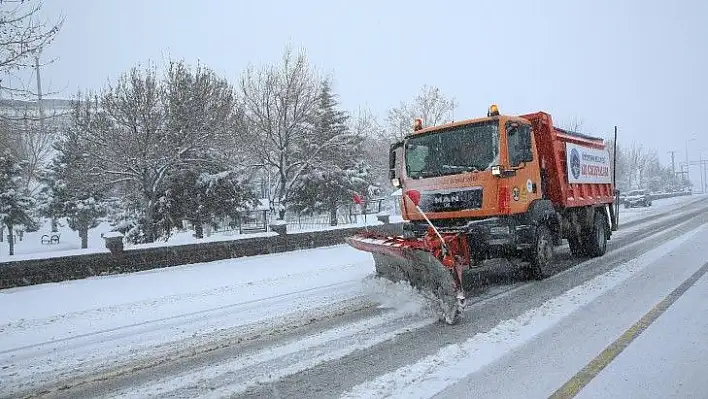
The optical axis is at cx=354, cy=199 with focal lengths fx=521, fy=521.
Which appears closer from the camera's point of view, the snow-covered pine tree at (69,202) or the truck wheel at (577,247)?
the truck wheel at (577,247)

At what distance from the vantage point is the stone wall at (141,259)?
11.1 metres

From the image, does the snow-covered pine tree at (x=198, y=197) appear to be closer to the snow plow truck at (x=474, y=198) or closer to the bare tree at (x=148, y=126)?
the bare tree at (x=148, y=126)

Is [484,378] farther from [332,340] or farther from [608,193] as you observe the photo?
[608,193]

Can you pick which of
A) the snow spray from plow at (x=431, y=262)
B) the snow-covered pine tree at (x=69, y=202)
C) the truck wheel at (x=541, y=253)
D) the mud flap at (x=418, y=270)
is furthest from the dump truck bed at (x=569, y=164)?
the snow-covered pine tree at (x=69, y=202)

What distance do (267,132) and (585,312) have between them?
21434 millimetres

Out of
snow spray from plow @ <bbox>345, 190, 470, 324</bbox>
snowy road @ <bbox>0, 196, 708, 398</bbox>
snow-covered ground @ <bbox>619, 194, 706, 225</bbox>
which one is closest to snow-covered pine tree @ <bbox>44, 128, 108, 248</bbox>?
snowy road @ <bbox>0, 196, 708, 398</bbox>

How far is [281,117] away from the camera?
86.7 ft

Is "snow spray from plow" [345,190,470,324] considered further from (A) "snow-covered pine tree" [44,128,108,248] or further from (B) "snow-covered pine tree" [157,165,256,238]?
(A) "snow-covered pine tree" [44,128,108,248]

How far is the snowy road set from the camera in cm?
459

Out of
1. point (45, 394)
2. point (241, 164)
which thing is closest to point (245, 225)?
point (241, 164)

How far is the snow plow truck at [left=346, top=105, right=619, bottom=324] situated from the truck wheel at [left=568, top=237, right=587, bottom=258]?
80.4 inches

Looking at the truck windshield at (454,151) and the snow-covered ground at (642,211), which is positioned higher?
the truck windshield at (454,151)

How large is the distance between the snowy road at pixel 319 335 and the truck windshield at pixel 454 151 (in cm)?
203

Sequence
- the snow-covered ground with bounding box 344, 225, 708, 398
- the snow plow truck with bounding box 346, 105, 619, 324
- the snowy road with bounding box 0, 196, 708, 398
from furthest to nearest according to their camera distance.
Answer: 1. the snow plow truck with bounding box 346, 105, 619, 324
2. the snowy road with bounding box 0, 196, 708, 398
3. the snow-covered ground with bounding box 344, 225, 708, 398
